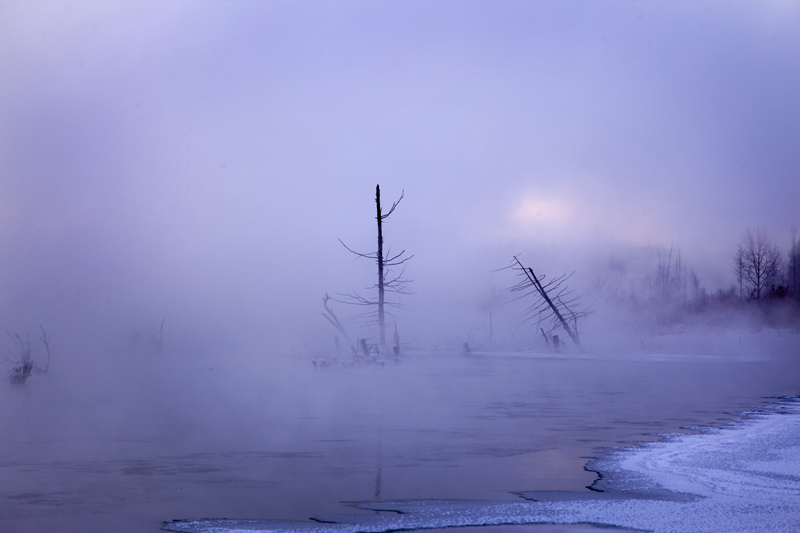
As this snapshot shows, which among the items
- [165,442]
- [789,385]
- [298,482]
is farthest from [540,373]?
[298,482]

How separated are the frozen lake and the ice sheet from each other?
214 millimetres

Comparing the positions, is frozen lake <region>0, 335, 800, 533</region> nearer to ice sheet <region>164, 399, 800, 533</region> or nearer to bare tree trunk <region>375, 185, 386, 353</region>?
ice sheet <region>164, 399, 800, 533</region>

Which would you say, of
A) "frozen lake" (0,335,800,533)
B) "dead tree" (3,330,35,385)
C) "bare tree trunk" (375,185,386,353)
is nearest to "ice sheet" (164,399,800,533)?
"frozen lake" (0,335,800,533)

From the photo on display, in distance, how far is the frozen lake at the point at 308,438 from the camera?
5496 millimetres

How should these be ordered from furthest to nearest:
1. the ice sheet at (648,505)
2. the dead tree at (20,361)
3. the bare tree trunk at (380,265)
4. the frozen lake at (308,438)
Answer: the bare tree trunk at (380,265)
the dead tree at (20,361)
the frozen lake at (308,438)
the ice sheet at (648,505)

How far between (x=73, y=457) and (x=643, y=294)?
68955 millimetres

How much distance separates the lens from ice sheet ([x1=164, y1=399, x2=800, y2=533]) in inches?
187

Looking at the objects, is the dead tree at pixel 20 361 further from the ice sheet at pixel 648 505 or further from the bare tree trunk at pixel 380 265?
the ice sheet at pixel 648 505

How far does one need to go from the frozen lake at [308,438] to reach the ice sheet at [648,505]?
214 millimetres

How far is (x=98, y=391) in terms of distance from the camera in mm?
15672

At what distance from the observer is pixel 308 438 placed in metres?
8.52

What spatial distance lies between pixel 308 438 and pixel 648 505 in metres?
4.30

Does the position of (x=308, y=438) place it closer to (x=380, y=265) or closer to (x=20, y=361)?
(x=20, y=361)

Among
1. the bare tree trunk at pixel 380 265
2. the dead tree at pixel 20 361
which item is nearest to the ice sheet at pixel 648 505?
the dead tree at pixel 20 361
